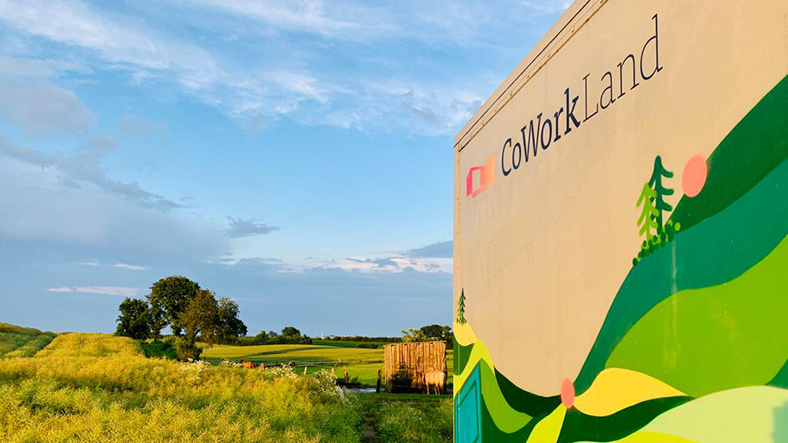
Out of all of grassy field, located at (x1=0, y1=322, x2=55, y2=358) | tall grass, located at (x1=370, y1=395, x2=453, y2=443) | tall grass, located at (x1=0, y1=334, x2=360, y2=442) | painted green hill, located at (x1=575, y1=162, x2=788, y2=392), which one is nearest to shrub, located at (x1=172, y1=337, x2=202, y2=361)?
grassy field, located at (x1=0, y1=322, x2=55, y2=358)

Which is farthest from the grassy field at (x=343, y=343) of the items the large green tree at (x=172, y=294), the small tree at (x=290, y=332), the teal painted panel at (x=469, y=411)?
the teal painted panel at (x=469, y=411)

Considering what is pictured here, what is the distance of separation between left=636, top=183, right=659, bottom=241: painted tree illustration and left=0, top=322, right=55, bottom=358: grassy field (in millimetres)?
30274

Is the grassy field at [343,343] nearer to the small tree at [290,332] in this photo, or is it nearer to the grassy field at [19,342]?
the small tree at [290,332]

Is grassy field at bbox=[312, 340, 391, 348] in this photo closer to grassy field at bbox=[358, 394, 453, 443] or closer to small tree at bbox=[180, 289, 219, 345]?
small tree at bbox=[180, 289, 219, 345]

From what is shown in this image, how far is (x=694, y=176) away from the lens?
2.48 meters

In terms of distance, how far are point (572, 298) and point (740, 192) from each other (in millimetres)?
1376

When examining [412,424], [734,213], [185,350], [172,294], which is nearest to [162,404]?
[412,424]

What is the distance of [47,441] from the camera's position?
859cm

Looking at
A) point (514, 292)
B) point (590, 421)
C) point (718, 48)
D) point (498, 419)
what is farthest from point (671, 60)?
point (498, 419)

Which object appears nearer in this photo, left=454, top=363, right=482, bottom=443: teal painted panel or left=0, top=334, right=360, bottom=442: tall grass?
left=454, top=363, right=482, bottom=443: teal painted panel

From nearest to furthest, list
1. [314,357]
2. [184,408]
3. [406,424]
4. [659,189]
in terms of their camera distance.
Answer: [659,189] → [184,408] → [406,424] → [314,357]

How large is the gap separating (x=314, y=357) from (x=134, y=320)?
62.8 feet

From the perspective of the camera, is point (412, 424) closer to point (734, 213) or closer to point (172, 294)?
point (734, 213)

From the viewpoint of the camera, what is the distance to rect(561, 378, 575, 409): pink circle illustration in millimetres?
3403
